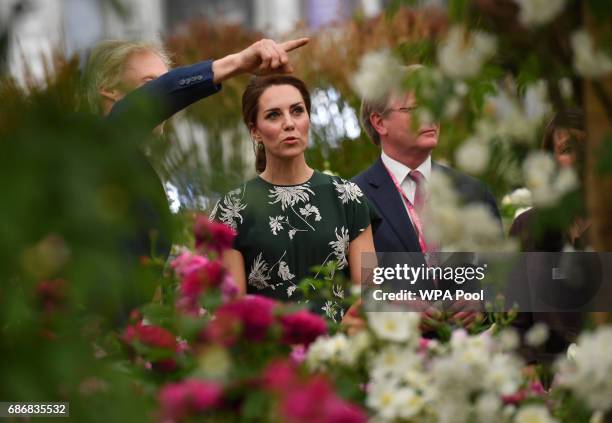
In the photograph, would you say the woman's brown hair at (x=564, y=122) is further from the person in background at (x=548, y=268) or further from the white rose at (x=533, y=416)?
the white rose at (x=533, y=416)

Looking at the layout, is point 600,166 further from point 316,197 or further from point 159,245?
point 316,197

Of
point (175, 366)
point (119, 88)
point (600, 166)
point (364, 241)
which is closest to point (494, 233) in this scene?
point (600, 166)

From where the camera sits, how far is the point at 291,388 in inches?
76.2

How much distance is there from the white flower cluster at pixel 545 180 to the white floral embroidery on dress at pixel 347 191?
2.24 m

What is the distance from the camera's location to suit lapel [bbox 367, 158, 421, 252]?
4.89 meters

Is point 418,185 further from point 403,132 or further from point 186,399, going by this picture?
point 186,399

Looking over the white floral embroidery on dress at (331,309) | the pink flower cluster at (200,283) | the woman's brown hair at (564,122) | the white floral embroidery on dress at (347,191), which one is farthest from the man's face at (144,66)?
the pink flower cluster at (200,283)

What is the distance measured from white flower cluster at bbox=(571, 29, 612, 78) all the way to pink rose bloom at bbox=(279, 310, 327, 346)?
838 mm

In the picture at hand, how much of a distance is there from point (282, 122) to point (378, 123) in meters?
0.86

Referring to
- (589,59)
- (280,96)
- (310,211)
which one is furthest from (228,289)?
(280,96)

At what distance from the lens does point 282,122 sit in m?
4.54

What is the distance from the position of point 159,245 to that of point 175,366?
107 centimetres

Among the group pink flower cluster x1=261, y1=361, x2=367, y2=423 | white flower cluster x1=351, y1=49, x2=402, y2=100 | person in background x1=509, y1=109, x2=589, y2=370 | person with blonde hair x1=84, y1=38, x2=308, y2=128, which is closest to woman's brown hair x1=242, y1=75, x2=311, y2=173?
person with blonde hair x1=84, y1=38, x2=308, y2=128

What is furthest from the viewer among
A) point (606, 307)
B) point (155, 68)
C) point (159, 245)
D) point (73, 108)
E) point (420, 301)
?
point (155, 68)
